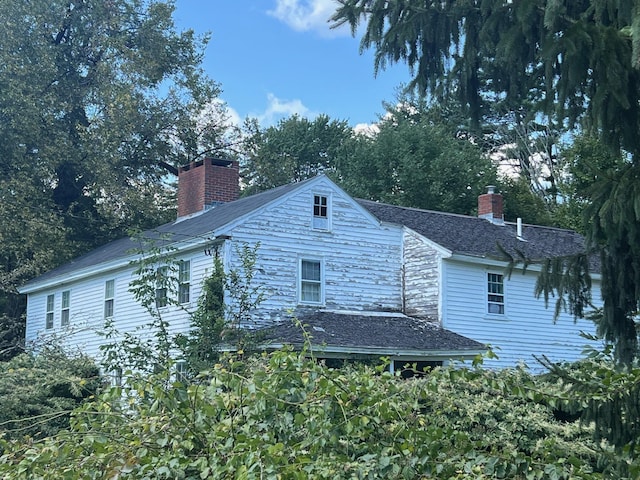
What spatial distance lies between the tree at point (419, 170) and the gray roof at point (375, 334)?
1602 cm

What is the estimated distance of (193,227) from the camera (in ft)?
75.6

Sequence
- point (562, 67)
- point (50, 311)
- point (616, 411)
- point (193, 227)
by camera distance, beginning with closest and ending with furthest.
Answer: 1. point (616, 411)
2. point (562, 67)
3. point (193, 227)
4. point (50, 311)

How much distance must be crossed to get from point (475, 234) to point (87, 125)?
19.3m

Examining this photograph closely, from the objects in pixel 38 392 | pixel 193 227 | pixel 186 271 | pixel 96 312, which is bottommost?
pixel 38 392

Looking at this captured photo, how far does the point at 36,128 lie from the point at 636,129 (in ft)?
97.7

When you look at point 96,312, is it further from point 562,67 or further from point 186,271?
point 562,67

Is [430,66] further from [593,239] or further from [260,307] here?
[260,307]

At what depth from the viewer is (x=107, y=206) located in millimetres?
35000

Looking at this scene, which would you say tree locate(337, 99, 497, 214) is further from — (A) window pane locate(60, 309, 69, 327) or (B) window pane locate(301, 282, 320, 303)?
(B) window pane locate(301, 282, 320, 303)

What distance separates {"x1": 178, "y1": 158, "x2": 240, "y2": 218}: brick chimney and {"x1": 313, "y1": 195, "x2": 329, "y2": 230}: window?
4306mm

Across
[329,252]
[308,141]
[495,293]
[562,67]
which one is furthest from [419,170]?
[562,67]

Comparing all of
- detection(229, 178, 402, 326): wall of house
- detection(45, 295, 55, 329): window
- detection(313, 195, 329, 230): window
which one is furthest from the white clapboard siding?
detection(45, 295, 55, 329): window

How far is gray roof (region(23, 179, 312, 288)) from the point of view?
21.3 m

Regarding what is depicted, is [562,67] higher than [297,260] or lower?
higher
